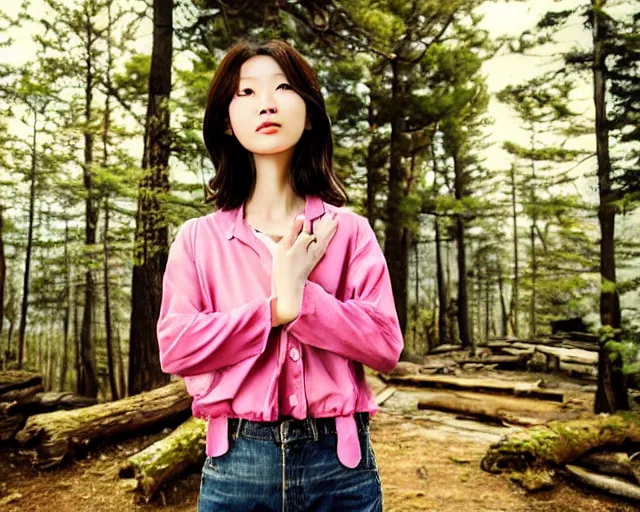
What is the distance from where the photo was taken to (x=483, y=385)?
7.46m

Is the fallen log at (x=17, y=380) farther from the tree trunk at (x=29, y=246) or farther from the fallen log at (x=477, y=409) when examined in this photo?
the fallen log at (x=477, y=409)

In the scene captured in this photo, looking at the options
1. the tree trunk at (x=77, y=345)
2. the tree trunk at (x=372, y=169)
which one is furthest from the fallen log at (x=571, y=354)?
the tree trunk at (x=77, y=345)

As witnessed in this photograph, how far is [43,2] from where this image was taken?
585 centimetres

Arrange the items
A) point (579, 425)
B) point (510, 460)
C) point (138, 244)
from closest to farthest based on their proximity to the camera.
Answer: point (510, 460) → point (579, 425) → point (138, 244)

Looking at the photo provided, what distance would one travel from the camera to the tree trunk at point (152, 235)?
519 cm

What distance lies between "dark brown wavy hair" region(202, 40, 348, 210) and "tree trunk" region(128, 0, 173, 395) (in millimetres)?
4113

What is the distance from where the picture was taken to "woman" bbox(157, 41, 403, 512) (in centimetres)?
97

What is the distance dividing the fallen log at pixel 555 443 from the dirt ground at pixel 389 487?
144 mm

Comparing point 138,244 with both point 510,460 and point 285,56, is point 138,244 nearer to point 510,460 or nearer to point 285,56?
point 510,460

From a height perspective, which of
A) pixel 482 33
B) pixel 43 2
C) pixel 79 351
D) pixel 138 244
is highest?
pixel 482 33

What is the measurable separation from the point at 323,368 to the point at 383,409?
18.3 ft

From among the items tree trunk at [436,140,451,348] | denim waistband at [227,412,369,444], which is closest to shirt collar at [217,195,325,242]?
denim waistband at [227,412,369,444]

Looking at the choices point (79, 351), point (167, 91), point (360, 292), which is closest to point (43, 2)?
point (167, 91)

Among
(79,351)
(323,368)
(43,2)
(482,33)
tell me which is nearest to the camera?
(323,368)
